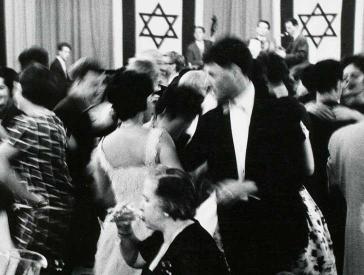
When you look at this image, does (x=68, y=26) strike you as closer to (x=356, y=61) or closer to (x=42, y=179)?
(x=356, y=61)

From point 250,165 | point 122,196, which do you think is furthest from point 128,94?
point 250,165

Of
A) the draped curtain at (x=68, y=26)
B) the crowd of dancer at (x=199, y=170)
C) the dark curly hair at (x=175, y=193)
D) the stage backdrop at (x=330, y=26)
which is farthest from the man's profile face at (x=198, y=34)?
the dark curly hair at (x=175, y=193)

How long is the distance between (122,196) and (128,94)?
365mm

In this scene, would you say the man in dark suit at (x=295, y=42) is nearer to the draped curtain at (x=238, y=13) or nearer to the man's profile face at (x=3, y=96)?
the draped curtain at (x=238, y=13)

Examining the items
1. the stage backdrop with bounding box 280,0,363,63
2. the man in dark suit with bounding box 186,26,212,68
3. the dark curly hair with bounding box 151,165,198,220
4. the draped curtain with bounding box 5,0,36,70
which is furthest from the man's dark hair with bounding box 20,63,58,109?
the stage backdrop with bounding box 280,0,363,63

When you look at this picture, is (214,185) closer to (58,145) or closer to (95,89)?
(58,145)

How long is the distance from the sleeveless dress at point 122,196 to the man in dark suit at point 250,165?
28 cm

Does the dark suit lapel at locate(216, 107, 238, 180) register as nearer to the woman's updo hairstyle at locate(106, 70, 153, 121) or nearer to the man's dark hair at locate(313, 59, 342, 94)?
the woman's updo hairstyle at locate(106, 70, 153, 121)

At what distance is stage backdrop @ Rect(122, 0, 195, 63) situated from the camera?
832 cm

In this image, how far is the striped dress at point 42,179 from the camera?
238 centimetres

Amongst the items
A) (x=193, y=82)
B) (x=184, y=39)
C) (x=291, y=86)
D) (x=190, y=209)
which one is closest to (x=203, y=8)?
(x=184, y=39)

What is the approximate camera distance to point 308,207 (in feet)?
8.25

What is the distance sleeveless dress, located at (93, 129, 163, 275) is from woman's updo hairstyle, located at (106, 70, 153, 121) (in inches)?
4.6

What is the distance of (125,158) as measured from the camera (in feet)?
7.34
